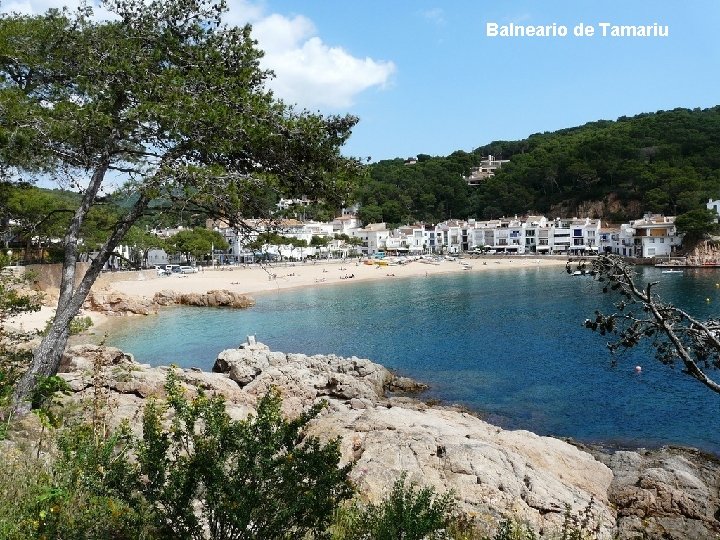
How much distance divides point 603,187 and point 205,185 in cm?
10322

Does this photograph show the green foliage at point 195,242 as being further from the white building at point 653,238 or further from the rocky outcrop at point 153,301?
the white building at point 653,238

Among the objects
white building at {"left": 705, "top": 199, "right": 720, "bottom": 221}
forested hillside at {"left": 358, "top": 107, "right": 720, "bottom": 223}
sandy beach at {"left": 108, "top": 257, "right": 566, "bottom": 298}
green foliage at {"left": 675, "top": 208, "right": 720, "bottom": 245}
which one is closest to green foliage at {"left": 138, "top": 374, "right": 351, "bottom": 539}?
sandy beach at {"left": 108, "top": 257, "right": 566, "bottom": 298}

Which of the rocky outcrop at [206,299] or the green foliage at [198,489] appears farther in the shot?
the rocky outcrop at [206,299]

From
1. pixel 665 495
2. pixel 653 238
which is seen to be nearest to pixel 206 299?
pixel 665 495

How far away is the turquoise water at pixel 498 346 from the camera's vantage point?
17203 millimetres

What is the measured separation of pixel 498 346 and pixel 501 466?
18214 millimetres

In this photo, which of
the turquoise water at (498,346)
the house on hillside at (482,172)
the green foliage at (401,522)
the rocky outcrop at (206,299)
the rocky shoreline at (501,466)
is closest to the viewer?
the green foliage at (401,522)

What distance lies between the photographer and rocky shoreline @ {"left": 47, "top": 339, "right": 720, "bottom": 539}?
9117 millimetres

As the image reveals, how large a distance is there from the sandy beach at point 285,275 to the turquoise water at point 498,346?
6.36m

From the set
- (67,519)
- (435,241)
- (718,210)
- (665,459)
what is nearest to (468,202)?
(435,241)

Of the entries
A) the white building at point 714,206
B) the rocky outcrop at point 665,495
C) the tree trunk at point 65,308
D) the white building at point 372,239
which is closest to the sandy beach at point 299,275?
the white building at point 372,239

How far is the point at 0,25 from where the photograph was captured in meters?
8.91

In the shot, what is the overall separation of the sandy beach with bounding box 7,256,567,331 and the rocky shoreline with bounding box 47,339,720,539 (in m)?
26.4

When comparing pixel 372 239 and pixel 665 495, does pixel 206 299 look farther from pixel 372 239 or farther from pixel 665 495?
pixel 372 239
